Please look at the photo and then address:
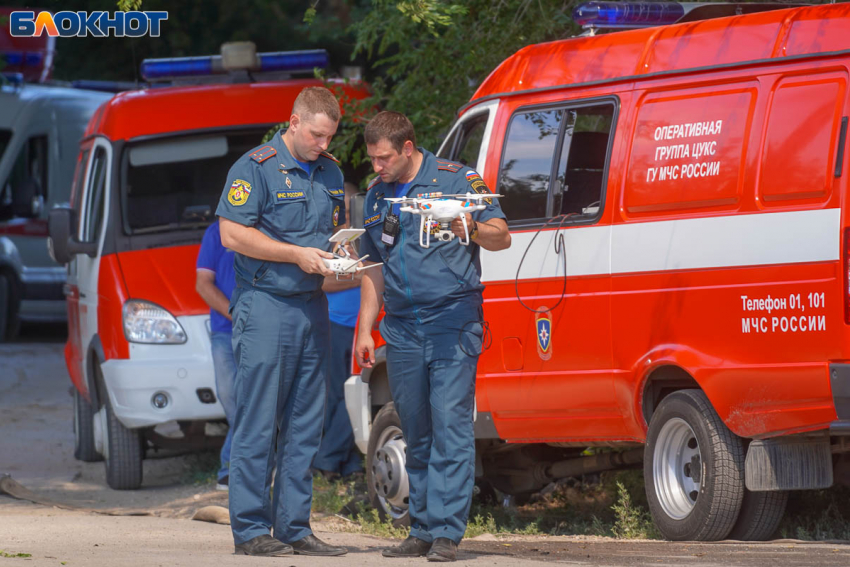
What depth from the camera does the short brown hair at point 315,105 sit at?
18.9 ft

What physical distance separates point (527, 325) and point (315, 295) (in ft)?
4.48

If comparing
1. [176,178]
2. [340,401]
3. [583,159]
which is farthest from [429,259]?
[176,178]

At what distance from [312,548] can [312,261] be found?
123 cm

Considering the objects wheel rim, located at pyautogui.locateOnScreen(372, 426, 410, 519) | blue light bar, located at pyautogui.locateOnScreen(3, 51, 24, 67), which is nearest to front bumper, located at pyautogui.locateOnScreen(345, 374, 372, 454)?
wheel rim, located at pyautogui.locateOnScreen(372, 426, 410, 519)

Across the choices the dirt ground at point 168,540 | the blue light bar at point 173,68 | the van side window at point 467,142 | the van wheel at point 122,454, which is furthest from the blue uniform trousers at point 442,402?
the blue light bar at point 173,68

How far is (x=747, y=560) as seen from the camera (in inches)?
223

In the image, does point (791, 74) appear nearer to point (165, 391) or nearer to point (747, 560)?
point (747, 560)

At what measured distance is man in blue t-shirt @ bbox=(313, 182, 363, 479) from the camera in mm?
9008

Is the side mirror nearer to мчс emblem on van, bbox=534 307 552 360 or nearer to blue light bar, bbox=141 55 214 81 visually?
blue light bar, bbox=141 55 214 81

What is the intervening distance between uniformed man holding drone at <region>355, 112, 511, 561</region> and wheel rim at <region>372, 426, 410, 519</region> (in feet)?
4.37

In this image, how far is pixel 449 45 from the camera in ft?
32.3

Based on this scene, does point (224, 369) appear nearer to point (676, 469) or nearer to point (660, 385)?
A: point (660, 385)

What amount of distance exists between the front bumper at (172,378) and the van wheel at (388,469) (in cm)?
202

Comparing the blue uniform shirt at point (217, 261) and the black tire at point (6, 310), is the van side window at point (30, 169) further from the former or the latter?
the blue uniform shirt at point (217, 261)
